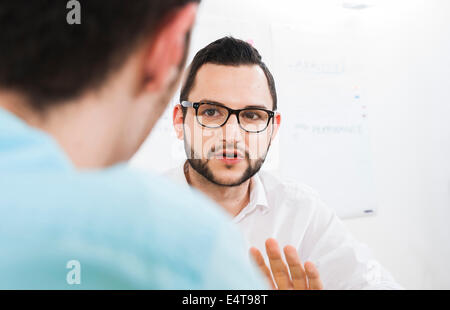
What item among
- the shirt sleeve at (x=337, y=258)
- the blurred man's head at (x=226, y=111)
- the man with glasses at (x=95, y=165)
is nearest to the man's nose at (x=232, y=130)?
the blurred man's head at (x=226, y=111)

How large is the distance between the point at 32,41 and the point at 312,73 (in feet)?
4.52

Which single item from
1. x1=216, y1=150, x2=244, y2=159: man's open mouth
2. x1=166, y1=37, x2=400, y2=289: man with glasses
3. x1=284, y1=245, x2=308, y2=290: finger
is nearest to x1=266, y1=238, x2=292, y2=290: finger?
x1=284, y1=245, x2=308, y2=290: finger

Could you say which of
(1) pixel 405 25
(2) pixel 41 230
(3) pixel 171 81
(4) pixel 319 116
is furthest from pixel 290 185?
(1) pixel 405 25

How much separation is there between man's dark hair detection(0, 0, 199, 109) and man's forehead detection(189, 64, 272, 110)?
0.66 meters

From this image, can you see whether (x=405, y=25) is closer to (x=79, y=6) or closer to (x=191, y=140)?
(x=191, y=140)

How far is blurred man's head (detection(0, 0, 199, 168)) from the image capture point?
27 cm

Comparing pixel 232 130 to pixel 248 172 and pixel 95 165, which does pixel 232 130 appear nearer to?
pixel 248 172

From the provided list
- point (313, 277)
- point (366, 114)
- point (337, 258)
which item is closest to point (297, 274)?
point (313, 277)

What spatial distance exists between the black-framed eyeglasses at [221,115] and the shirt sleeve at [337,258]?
270 millimetres

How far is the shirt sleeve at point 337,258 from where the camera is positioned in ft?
2.94

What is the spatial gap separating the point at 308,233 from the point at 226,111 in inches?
13.7

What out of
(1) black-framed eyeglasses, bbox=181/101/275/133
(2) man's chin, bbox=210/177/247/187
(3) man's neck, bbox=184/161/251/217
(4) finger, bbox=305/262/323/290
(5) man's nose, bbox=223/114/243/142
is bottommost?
(4) finger, bbox=305/262/323/290

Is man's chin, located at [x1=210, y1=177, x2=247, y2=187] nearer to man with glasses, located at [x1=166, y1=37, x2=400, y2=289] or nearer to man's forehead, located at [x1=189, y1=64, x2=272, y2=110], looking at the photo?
man with glasses, located at [x1=166, y1=37, x2=400, y2=289]

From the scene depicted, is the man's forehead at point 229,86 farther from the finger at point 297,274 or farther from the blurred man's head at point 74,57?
the blurred man's head at point 74,57
